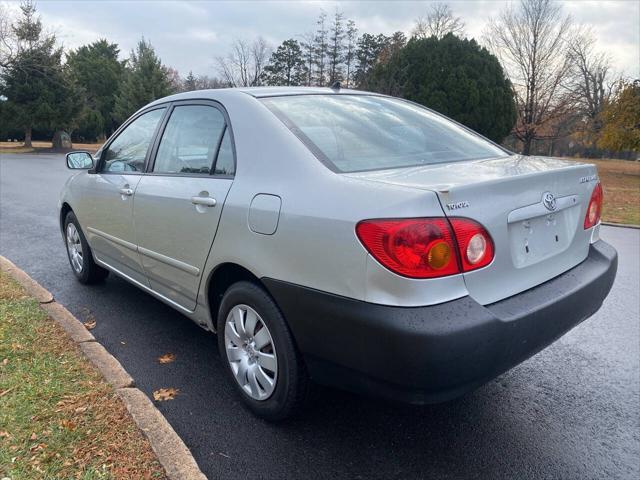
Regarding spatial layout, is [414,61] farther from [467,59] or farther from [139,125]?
[139,125]

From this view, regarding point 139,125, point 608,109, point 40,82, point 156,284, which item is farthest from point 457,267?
point 40,82

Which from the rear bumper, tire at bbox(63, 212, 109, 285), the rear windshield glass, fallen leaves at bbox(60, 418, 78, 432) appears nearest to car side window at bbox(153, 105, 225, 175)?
the rear windshield glass

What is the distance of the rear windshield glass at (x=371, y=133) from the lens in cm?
263

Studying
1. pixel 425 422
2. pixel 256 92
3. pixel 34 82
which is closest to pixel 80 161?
pixel 256 92

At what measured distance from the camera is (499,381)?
3242mm

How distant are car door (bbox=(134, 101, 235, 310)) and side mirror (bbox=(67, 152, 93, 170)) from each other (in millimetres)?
1270

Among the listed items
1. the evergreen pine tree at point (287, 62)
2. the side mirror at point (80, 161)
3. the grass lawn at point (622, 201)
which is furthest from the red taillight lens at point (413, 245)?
the evergreen pine tree at point (287, 62)

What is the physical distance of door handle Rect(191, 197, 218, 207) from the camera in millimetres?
2811

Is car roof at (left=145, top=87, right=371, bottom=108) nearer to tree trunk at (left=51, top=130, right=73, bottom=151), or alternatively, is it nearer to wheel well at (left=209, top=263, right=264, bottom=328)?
wheel well at (left=209, top=263, right=264, bottom=328)

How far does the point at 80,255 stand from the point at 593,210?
171 inches

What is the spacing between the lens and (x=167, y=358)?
3.51 metres

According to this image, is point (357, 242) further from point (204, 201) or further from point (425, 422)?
point (425, 422)

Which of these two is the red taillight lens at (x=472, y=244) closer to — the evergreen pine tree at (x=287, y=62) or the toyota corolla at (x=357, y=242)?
the toyota corolla at (x=357, y=242)

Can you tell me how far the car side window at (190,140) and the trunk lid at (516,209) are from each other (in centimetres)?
112
